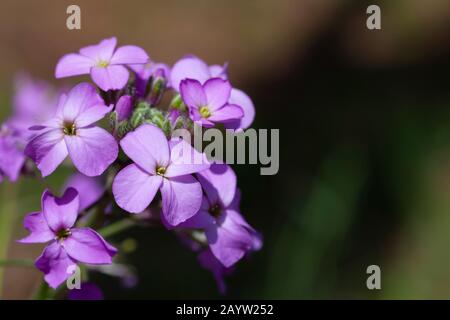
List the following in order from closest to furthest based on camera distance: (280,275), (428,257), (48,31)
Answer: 1. (280,275)
2. (428,257)
3. (48,31)

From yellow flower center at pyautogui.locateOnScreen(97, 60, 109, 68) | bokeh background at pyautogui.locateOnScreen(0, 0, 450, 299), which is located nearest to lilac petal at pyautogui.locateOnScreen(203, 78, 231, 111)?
yellow flower center at pyautogui.locateOnScreen(97, 60, 109, 68)

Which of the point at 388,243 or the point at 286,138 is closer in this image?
the point at 388,243

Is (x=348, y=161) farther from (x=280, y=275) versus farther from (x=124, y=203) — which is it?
(x=124, y=203)

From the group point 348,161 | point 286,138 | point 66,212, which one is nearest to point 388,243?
point 348,161

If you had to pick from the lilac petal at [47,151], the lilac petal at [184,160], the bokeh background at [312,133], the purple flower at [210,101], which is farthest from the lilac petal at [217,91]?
the bokeh background at [312,133]

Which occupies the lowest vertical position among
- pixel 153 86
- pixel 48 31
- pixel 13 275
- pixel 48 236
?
pixel 13 275

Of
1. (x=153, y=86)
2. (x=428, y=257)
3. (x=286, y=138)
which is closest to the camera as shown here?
(x=153, y=86)
